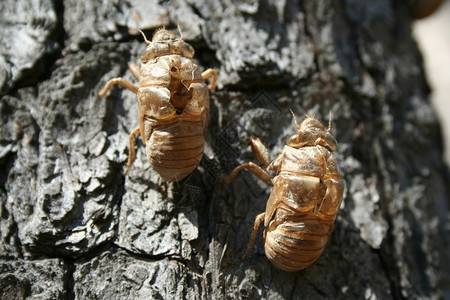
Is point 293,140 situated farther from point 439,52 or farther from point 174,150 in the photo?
point 439,52

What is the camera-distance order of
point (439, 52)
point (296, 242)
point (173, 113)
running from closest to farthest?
point (296, 242) → point (173, 113) → point (439, 52)

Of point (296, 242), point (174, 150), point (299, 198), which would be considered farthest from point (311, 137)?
point (174, 150)

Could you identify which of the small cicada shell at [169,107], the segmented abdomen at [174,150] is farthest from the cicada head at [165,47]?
the segmented abdomen at [174,150]

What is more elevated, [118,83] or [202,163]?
[118,83]

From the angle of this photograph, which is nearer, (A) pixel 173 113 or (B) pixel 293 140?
(A) pixel 173 113

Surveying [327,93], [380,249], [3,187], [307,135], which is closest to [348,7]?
[327,93]

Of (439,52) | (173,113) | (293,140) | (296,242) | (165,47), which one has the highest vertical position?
(165,47)
